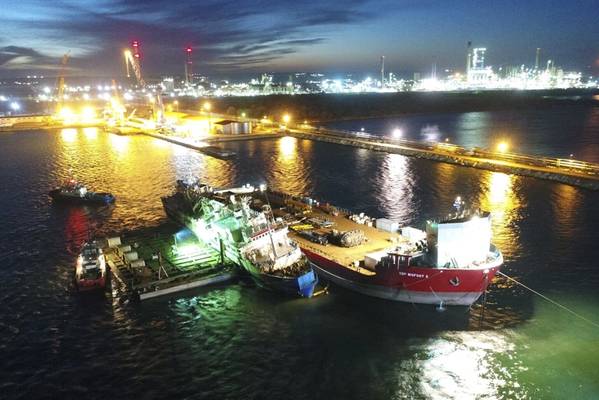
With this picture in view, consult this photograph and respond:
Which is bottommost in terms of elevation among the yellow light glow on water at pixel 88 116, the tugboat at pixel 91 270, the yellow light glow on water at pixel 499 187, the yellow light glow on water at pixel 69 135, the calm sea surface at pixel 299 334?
the calm sea surface at pixel 299 334

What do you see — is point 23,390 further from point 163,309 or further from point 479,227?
point 479,227

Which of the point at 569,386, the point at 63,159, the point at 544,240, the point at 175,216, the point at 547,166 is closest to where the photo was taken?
the point at 569,386

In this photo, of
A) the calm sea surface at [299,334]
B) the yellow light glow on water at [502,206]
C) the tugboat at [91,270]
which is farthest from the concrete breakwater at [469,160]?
the tugboat at [91,270]

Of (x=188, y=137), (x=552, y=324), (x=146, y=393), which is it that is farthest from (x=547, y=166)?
(x=188, y=137)

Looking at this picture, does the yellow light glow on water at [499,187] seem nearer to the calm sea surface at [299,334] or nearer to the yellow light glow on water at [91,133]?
the calm sea surface at [299,334]

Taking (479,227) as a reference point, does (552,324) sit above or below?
below

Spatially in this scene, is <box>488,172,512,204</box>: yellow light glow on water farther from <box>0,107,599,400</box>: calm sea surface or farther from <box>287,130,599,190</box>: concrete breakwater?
<box>0,107,599,400</box>: calm sea surface

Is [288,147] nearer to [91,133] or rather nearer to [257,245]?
[91,133]
